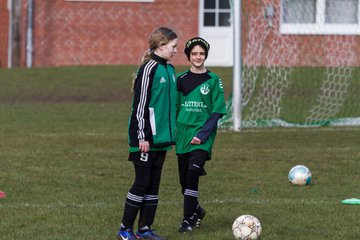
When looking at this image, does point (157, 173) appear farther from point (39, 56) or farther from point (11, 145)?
point (39, 56)

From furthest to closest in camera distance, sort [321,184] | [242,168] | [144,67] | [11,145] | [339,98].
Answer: [339,98] → [11,145] → [242,168] → [321,184] → [144,67]

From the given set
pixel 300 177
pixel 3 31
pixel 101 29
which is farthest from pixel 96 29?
pixel 300 177

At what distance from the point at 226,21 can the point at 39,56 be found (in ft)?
16.9

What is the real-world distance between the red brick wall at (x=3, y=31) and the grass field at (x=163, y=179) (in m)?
6.31

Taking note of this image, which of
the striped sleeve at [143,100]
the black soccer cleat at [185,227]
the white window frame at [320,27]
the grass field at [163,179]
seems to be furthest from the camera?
the white window frame at [320,27]

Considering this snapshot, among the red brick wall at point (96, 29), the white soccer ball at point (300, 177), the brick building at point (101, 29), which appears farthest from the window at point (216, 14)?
the white soccer ball at point (300, 177)

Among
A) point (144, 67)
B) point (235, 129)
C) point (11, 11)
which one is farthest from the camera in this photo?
point (11, 11)

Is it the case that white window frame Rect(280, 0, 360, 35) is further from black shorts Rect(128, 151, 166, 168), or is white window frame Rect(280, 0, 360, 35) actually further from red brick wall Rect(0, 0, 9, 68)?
black shorts Rect(128, 151, 166, 168)

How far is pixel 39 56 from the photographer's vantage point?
24938 millimetres

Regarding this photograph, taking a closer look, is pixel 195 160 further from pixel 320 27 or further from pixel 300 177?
pixel 320 27

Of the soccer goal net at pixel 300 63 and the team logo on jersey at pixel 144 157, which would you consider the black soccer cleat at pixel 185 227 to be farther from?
the soccer goal net at pixel 300 63

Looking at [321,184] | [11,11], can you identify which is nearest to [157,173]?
[321,184]

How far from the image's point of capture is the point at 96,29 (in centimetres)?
2497

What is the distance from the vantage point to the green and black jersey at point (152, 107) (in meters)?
7.22
